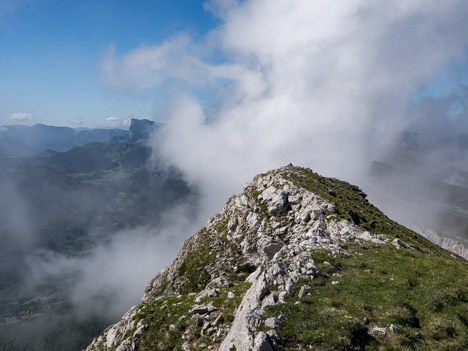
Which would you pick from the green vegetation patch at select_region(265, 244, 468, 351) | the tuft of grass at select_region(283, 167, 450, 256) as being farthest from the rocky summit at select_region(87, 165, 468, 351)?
the tuft of grass at select_region(283, 167, 450, 256)

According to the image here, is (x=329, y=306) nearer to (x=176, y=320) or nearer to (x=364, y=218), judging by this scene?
(x=176, y=320)

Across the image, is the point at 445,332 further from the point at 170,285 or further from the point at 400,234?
the point at 170,285

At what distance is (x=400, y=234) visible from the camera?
49.2 m

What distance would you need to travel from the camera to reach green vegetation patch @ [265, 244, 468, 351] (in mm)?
19062

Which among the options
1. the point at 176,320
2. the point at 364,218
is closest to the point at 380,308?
the point at 176,320

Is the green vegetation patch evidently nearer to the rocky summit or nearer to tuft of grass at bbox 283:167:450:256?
the rocky summit

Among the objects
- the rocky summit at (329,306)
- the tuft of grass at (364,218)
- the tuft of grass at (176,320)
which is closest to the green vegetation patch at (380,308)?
the rocky summit at (329,306)

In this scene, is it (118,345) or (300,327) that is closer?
(300,327)

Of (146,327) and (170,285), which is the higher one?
(170,285)

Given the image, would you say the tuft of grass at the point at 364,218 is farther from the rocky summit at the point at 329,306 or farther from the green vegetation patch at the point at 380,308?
the green vegetation patch at the point at 380,308

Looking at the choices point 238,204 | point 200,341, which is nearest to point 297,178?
point 238,204

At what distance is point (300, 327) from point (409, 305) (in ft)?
34.2

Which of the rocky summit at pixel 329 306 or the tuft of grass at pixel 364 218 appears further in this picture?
the tuft of grass at pixel 364 218

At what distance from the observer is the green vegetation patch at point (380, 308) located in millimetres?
19062
